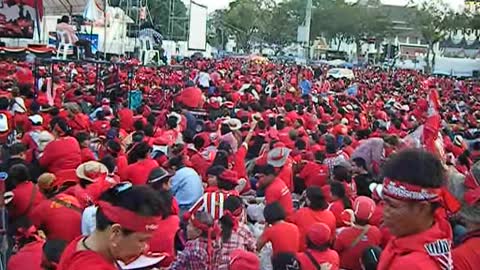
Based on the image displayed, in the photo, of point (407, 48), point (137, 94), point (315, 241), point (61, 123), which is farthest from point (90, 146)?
point (407, 48)

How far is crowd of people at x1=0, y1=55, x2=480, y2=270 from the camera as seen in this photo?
3170 millimetres

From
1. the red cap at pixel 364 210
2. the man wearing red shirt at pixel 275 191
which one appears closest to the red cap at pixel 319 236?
the red cap at pixel 364 210

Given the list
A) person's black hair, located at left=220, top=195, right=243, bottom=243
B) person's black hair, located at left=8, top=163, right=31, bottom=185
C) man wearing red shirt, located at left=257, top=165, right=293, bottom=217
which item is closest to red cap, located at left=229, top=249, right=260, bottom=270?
person's black hair, located at left=220, top=195, right=243, bottom=243

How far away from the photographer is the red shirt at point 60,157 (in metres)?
7.88

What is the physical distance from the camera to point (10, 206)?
666 cm

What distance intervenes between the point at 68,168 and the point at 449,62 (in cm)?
6173

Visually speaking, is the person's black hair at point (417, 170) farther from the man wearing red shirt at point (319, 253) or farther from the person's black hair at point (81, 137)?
the person's black hair at point (81, 137)

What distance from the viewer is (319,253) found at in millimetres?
5477

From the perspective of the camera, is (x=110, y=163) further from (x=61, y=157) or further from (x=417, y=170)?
(x=417, y=170)

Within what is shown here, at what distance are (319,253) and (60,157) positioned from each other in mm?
3586

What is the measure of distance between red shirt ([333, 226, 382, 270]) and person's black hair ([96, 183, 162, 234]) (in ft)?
10.2

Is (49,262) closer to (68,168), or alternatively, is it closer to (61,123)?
(68,168)

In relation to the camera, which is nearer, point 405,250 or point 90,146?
point 405,250

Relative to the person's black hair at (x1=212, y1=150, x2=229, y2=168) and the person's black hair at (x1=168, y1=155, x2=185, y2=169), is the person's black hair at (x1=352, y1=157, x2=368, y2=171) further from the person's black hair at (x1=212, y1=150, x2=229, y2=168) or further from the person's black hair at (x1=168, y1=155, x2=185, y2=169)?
the person's black hair at (x1=168, y1=155, x2=185, y2=169)
